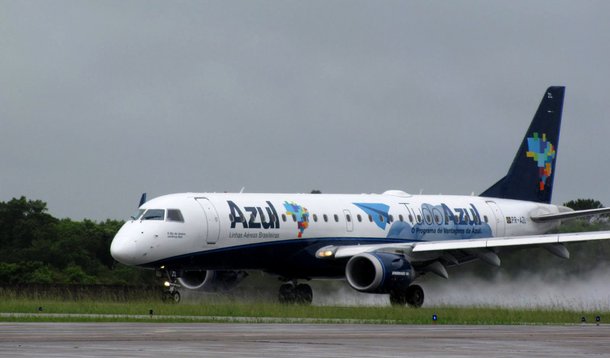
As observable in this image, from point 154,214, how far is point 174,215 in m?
0.60

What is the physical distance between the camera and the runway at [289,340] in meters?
19.0

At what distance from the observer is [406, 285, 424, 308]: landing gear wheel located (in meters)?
45.7

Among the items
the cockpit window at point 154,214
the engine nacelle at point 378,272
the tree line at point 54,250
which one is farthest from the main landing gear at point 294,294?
the tree line at point 54,250

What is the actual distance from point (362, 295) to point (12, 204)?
119 feet

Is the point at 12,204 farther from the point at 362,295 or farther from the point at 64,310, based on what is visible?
the point at 64,310

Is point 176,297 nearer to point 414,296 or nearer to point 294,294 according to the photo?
point 294,294

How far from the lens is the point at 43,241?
68562mm

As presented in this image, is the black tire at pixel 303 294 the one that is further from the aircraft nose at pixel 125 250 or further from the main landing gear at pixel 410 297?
the aircraft nose at pixel 125 250

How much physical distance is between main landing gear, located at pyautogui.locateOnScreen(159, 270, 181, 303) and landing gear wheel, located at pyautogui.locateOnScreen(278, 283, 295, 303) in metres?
4.70

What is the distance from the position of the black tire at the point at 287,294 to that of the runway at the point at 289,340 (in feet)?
58.7

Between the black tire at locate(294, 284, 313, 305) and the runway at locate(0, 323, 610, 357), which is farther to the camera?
the black tire at locate(294, 284, 313, 305)

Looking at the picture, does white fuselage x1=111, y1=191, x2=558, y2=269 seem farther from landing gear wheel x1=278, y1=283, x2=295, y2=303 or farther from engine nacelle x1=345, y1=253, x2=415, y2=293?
engine nacelle x1=345, y1=253, x2=415, y2=293

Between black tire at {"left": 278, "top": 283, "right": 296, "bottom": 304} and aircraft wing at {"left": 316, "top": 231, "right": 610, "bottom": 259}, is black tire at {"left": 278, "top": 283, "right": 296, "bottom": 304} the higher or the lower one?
the lower one

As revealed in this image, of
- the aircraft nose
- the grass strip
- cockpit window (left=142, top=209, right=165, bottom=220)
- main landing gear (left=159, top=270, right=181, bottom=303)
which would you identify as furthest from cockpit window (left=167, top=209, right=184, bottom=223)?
the grass strip
